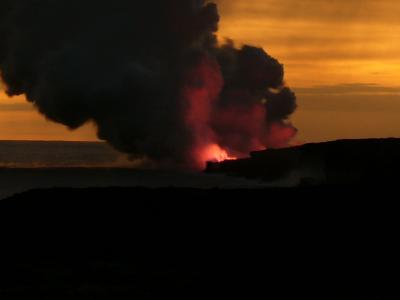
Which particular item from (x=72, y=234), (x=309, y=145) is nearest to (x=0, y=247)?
(x=72, y=234)

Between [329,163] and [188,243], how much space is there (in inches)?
2355

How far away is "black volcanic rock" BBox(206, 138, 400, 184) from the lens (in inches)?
2749

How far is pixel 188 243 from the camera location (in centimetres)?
2562

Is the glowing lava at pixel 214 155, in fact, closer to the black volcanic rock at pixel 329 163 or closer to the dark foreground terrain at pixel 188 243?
the black volcanic rock at pixel 329 163

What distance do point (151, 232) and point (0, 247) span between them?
16.7 ft

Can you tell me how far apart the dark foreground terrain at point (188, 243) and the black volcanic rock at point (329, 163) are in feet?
85.1

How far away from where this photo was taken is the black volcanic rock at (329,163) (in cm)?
6981

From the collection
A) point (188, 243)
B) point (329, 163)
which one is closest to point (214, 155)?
point (329, 163)

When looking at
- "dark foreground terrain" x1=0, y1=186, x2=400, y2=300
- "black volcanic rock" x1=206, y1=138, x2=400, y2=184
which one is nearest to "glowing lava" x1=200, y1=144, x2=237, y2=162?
"black volcanic rock" x1=206, y1=138, x2=400, y2=184

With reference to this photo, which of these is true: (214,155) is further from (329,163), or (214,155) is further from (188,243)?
(188,243)

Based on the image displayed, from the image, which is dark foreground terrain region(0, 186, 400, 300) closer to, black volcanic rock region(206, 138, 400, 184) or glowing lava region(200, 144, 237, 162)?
black volcanic rock region(206, 138, 400, 184)

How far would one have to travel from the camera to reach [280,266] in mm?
22391

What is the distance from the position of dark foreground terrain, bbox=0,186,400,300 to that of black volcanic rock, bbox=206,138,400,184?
25953mm

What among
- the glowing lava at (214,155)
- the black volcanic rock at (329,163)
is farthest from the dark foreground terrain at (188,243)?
the glowing lava at (214,155)
